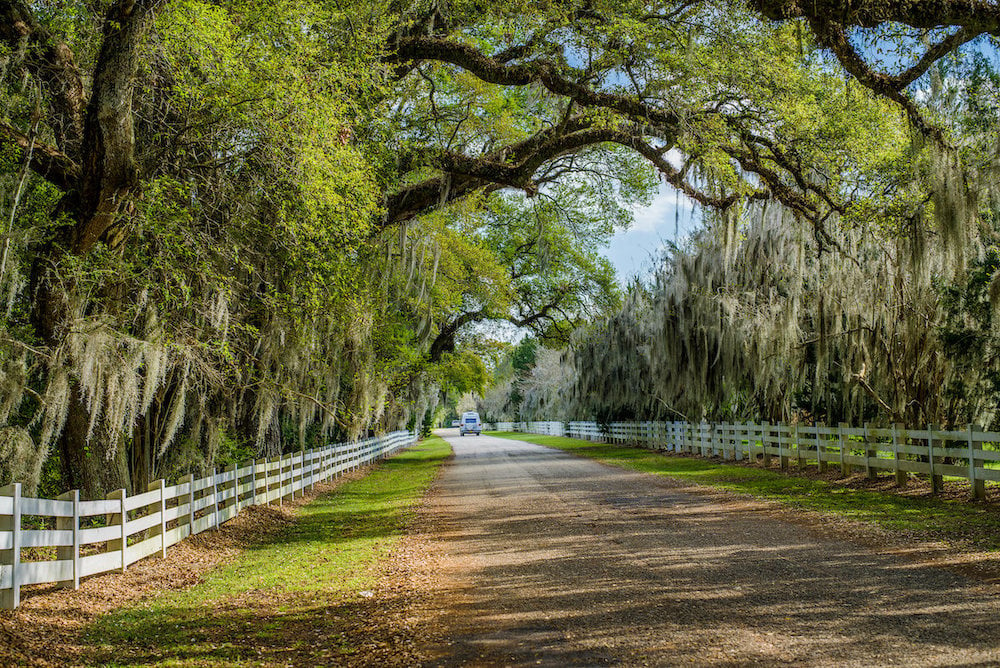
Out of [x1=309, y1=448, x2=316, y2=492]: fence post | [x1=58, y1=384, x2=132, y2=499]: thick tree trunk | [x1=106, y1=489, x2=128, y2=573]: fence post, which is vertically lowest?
[x1=309, y1=448, x2=316, y2=492]: fence post

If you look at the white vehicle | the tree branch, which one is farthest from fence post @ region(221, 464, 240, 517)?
the white vehicle

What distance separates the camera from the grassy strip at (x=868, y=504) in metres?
8.60

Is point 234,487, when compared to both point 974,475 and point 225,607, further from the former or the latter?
point 974,475

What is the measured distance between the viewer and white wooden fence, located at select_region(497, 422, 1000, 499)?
1101cm

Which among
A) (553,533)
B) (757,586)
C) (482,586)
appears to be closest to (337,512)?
(553,533)

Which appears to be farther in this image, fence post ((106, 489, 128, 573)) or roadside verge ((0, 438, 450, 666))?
fence post ((106, 489, 128, 573))

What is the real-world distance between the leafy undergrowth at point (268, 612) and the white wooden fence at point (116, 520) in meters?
0.67

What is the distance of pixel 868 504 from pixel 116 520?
A: 9.52 meters

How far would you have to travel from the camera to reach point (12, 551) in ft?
18.4

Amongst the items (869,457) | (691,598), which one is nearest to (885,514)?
(869,457)

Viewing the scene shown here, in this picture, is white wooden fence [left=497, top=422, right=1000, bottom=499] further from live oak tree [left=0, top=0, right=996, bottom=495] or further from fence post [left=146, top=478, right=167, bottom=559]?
fence post [left=146, top=478, right=167, bottom=559]

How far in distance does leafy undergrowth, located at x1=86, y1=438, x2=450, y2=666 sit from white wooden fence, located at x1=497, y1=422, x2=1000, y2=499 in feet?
25.4

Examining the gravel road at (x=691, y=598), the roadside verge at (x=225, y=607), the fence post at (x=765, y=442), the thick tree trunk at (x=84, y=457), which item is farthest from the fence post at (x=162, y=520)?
the fence post at (x=765, y=442)

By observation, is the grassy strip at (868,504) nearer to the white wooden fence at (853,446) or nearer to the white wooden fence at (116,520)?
the white wooden fence at (853,446)
